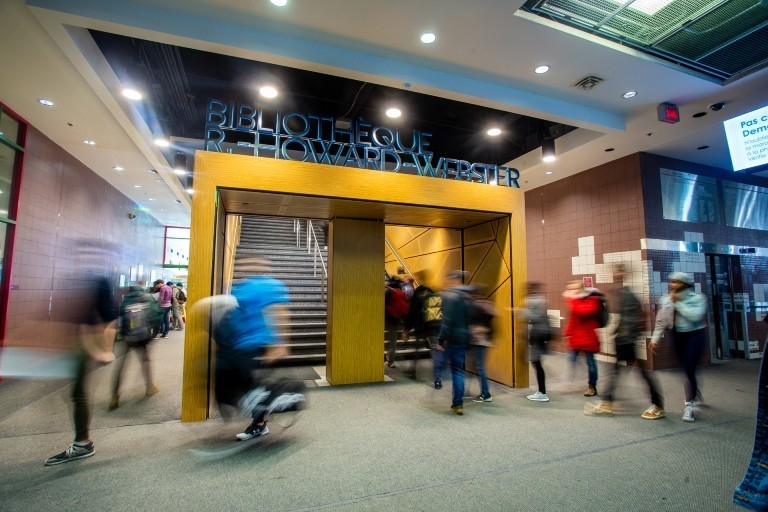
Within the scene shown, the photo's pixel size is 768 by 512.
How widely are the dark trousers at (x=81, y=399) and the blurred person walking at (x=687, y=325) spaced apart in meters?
5.43

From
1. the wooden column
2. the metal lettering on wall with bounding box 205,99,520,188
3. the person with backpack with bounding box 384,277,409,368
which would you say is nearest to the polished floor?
the wooden column

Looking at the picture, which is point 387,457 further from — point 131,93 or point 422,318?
point 131,93

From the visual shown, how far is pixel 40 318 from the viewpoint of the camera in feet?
21.4

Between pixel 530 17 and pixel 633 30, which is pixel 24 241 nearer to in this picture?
pixel 530 17

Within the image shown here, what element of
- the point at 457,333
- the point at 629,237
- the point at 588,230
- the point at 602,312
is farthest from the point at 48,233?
the point at 629,237

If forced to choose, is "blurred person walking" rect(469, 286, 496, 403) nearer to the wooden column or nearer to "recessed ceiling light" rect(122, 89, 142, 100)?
the wooden column

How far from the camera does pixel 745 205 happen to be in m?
8.16

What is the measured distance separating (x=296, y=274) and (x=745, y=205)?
33.7ft

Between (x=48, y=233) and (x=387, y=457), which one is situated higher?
(x=48, y=233)

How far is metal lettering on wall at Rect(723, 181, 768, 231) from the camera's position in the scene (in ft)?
26.1

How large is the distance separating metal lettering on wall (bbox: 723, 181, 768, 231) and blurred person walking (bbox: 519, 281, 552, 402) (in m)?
6.40

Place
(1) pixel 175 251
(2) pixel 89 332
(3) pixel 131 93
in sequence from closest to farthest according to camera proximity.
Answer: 1. (2) pixel 89 332
2. (3) pixel 131 93
3. (1) pixel 175 251

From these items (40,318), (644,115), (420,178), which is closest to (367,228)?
(420,178)

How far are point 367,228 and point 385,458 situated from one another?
130 inches
